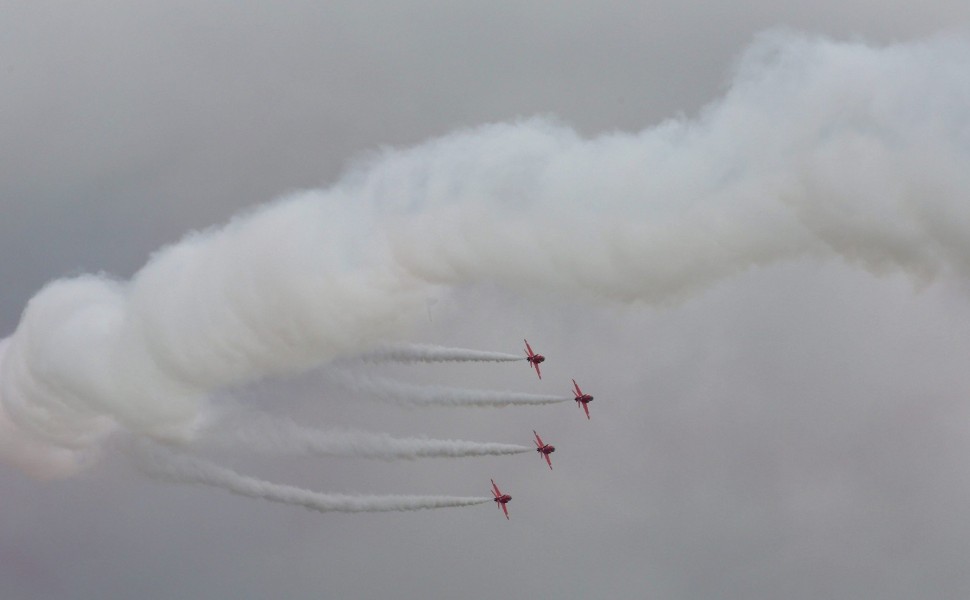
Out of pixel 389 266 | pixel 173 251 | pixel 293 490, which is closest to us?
pixel 389 266

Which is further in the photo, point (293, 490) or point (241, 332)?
point (293, 490)

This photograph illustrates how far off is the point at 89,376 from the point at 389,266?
1754cm

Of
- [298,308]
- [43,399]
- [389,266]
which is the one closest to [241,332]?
[298,308]

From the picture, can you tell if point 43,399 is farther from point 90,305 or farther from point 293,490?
point 293,490

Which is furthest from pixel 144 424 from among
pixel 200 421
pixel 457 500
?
pixel 457 500

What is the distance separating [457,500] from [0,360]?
22643mm

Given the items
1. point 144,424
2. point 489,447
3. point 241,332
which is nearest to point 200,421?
point 144,424

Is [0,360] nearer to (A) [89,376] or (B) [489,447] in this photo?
(A) [89,376]

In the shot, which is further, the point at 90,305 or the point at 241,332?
the point at 90,305

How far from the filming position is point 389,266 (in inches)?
2820

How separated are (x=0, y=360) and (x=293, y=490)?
15.6 metres

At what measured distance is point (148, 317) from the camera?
78500 mm

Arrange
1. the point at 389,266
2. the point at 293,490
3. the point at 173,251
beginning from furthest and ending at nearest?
the point at 293,490 < the point at 173,251 < the point at 389,266

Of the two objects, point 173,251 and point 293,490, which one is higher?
point 173,251
